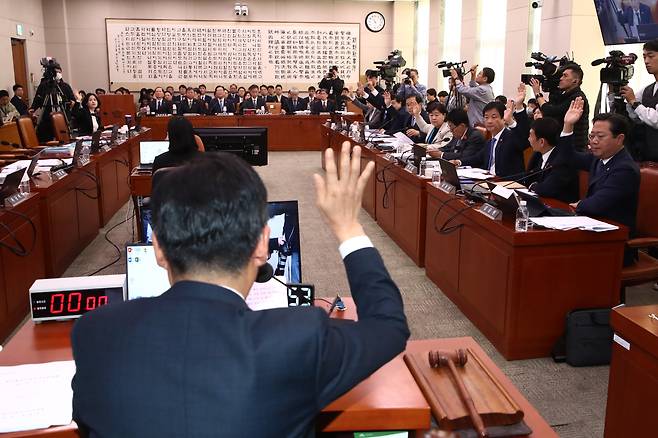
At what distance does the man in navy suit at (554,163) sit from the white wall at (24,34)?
31.2ft

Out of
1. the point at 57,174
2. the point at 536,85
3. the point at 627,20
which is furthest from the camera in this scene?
the point at 627,20

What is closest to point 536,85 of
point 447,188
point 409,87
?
point 447,188

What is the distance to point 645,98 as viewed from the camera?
4.50m

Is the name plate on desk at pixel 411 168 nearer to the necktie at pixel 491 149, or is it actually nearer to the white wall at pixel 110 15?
the necktie at pixel 491 149

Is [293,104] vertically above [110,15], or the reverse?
[110,15]

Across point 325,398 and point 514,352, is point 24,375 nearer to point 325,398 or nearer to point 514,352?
point 325,398

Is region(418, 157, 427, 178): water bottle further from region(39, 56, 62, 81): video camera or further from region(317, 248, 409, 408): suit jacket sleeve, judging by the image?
region(39, 56, 62, 81): video camera

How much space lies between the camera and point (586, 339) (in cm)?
284

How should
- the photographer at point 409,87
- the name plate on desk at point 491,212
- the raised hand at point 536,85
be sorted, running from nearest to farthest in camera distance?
the name plate on desk at point 491,212, the raised hand at point 536,85, the photographer at point 409,87

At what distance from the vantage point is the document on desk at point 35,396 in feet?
4.31

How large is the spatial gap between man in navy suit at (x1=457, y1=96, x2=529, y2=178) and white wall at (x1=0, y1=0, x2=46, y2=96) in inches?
349

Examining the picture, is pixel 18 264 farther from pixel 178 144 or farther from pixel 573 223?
pixel 573 223

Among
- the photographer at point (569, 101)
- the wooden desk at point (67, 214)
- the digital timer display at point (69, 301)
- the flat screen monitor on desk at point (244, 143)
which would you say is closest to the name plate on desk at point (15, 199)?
the wooden desk at point (67, 214)

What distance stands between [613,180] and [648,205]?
1.53 ft
